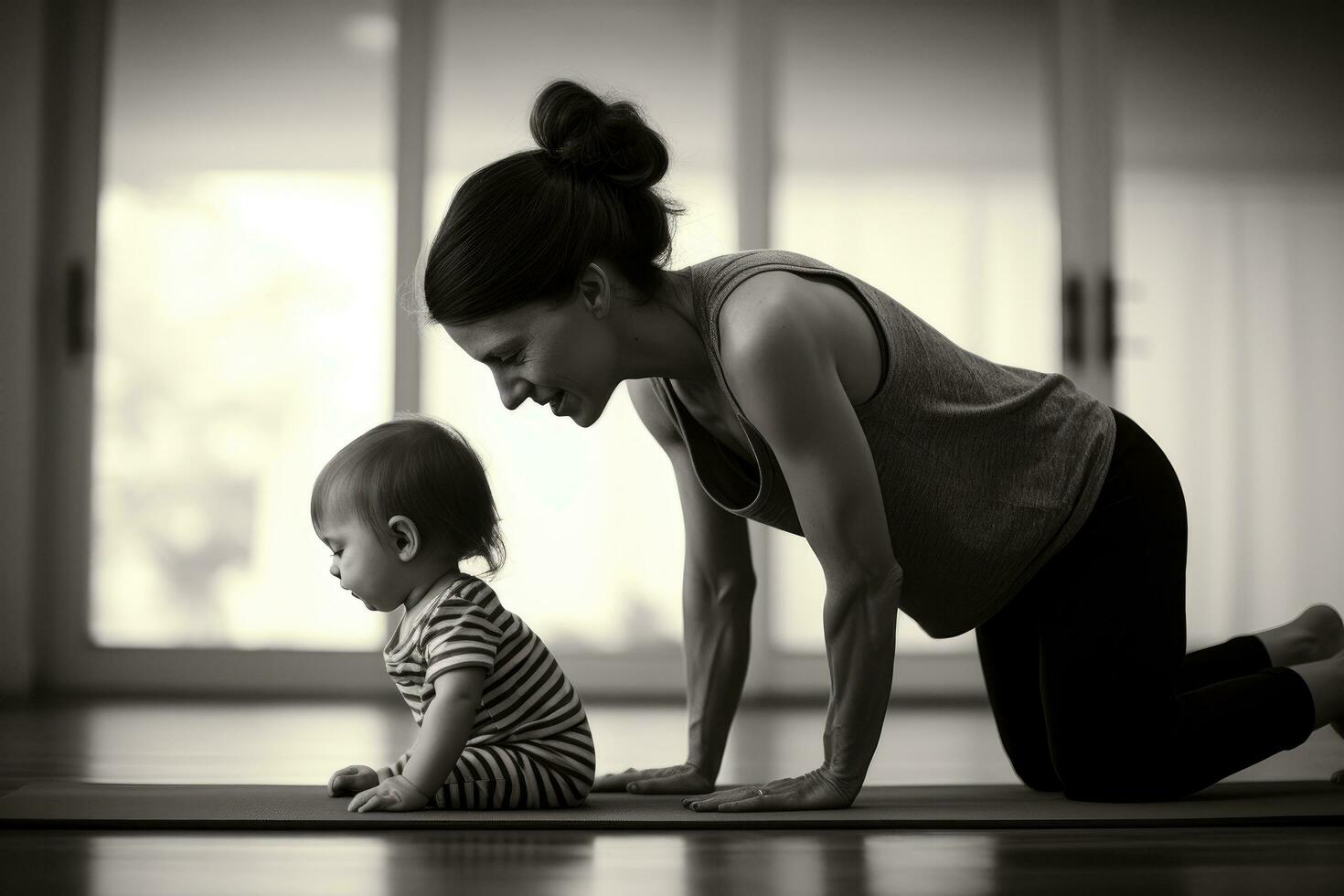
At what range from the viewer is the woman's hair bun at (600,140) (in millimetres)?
1337

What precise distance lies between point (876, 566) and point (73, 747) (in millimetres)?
1412

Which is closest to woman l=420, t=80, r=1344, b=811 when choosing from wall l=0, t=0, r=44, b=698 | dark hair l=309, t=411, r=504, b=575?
dark hair l=309, t=411, r=504, b=575

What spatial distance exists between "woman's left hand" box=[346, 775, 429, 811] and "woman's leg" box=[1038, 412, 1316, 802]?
0.69 metres

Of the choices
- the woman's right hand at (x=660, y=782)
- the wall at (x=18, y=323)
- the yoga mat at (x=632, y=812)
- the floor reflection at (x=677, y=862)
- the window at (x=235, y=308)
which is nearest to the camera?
the floor reflection at (x=677, y=862)

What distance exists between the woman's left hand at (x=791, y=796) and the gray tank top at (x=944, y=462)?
244mm

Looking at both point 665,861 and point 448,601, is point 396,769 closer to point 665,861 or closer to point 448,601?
point 448,601

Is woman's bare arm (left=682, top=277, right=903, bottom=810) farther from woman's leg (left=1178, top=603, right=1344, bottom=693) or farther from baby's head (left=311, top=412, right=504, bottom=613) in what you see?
woman's leg (left=1178, top=603, right=1344, bottom=693)

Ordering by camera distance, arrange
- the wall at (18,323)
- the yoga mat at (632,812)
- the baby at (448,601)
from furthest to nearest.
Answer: the wall at (18,323) → the baby at (448,601) → the yoga mat at (632,812)

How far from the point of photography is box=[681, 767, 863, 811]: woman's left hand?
132cm

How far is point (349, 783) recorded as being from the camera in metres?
1.44

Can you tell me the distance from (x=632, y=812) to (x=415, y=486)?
0.41 m

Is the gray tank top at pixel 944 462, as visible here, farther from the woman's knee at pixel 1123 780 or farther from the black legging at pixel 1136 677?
the woman's knee at pixel 1123 780

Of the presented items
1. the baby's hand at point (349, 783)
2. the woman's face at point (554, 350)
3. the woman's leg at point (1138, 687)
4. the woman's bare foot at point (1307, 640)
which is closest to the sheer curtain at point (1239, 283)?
the woman's bare foot at point (1307, 640)

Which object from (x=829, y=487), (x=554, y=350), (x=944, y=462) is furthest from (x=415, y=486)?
(x=944, y=462)
